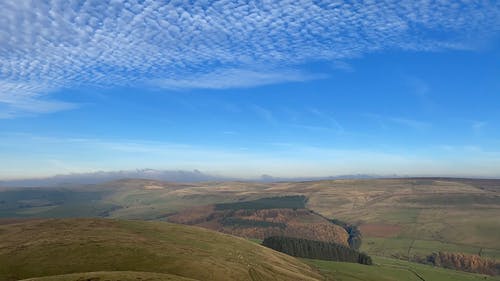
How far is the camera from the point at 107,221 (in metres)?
167

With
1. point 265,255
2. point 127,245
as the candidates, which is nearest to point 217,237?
point 265,255

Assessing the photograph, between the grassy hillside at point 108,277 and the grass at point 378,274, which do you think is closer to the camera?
the grassy hillside at point 108,277

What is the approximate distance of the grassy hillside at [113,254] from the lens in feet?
317

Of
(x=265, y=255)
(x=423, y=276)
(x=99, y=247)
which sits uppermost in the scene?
(x=99, y=247)

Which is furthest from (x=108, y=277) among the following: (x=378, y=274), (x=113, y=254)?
(x=378, y=274)

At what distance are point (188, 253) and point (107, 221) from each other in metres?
61.9

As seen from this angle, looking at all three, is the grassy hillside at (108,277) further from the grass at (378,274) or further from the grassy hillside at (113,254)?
the grass at (378,274)

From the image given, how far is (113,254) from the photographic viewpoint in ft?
350

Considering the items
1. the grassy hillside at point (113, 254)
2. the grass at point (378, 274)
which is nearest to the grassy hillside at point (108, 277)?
the grassy hillside at point (113, 254)

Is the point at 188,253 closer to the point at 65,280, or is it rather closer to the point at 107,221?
the point at 65,280

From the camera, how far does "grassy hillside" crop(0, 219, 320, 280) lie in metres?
96.7

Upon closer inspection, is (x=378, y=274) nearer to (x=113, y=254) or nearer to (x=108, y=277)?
(x=113, y=254)

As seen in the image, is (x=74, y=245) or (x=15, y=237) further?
(x=15, y=237)

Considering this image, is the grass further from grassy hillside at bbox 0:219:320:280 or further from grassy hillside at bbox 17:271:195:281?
grassy hillside at bbox 17:271:195:281
